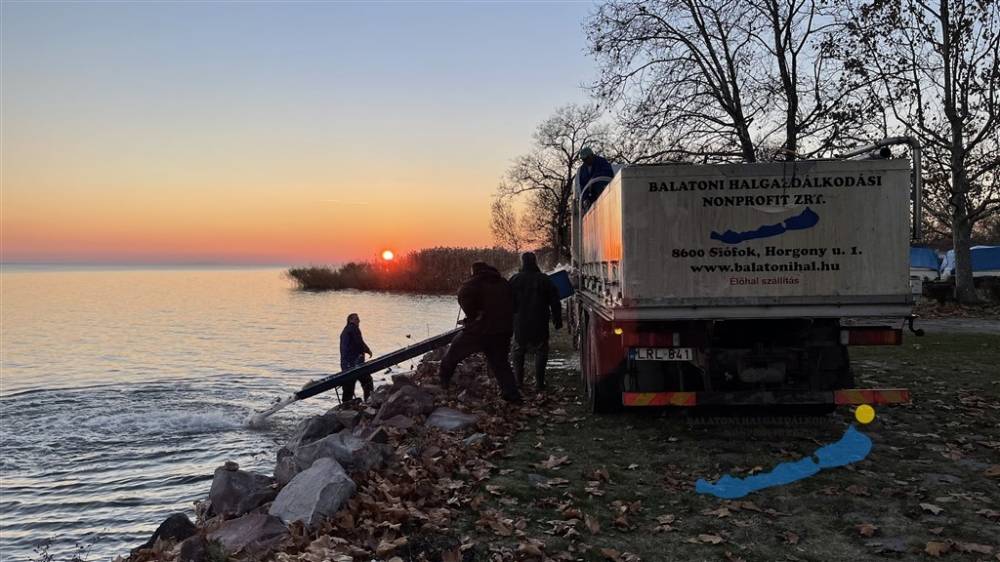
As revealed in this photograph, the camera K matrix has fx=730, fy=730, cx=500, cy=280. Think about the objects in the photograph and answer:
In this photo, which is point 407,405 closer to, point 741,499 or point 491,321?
point 491,321

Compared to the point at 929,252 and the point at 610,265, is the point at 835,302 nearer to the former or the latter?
the point at 610,265

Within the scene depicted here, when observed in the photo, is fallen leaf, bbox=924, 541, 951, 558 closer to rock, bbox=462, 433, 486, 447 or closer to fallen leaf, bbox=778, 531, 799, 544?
fallen leaf, bbox=778, 531, 799, 544

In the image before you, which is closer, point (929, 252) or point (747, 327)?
point (747, 327)

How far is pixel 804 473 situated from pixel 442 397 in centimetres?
551

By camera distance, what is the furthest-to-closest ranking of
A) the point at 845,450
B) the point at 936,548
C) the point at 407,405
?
the point at 407,405 → the point at 845,450 → the point at 936,548

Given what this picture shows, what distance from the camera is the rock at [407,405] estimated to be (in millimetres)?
9648

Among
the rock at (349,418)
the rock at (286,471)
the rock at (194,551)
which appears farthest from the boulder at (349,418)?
the rock at (194,551)

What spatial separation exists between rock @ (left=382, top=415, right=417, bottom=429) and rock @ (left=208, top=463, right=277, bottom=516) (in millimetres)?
1670

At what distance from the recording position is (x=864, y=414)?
8.70 metres

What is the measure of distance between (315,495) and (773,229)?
15.5 feet

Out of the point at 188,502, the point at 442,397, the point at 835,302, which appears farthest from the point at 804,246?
the point at 188,502

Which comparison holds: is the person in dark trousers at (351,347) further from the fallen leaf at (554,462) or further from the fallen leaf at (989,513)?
the fallen leaf at (989,513)

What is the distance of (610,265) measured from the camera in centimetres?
779

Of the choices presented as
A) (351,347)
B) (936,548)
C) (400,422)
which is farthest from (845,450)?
(351,347)
